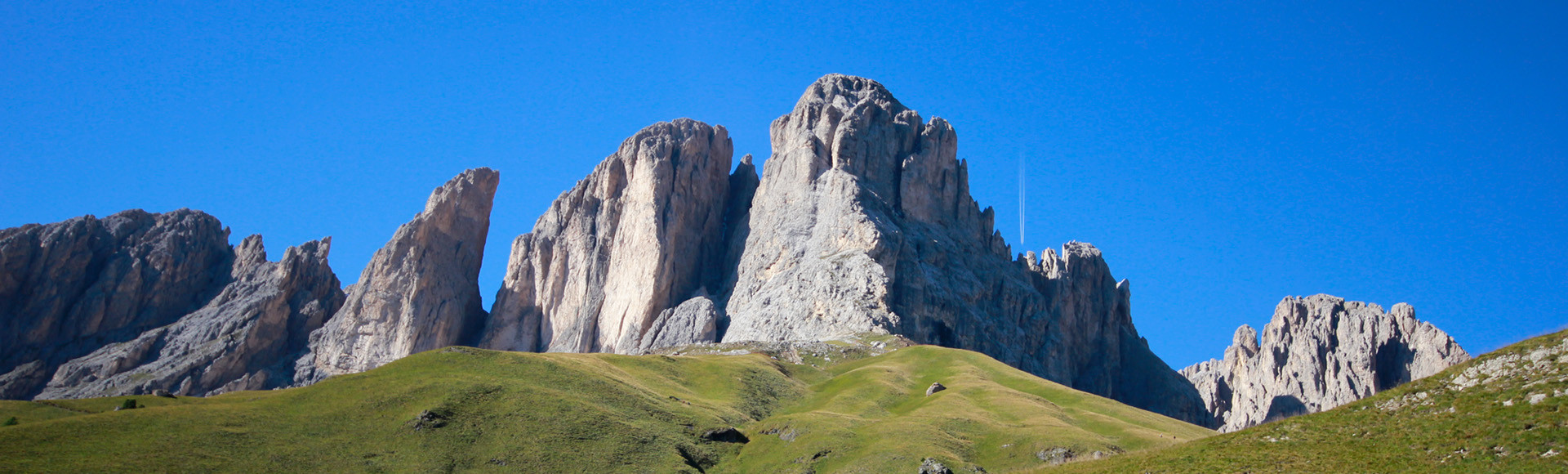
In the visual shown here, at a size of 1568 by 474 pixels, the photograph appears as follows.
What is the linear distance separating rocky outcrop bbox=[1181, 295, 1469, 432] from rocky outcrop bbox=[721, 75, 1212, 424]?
1568 cm

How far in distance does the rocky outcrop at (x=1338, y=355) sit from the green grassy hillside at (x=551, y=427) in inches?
3979

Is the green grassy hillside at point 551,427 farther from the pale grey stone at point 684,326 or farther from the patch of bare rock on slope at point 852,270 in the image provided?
the pale grey stone at point 684,326

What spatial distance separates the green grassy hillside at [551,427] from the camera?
204 ft

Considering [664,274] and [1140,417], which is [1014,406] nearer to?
[1140,417]

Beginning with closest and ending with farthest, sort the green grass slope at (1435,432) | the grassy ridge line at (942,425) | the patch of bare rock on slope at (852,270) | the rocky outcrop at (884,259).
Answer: the green grass slope at (1435,432) < the grassy ridge line at (942,425) < the rocky outcrop at (884,259) < the patch of bare rock on slope at (852,270)

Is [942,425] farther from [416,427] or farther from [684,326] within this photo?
[684,326]

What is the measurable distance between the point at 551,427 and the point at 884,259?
88.8 m

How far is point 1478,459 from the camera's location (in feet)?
123

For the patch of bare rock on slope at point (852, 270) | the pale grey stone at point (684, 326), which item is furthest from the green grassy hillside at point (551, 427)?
the pale grey stone at point (684, 326)

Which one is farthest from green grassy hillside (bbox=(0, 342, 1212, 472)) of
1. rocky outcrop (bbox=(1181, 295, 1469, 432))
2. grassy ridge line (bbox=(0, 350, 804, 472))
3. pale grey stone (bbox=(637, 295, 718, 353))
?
rocky outcrop (bbox=(1181, 295, 1469, 432))

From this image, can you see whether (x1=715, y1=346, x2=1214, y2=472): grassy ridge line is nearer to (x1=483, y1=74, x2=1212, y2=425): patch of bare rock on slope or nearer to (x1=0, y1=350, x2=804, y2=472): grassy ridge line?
(x1=0, y1=350, x2=804, y2=472): grassy ridge line

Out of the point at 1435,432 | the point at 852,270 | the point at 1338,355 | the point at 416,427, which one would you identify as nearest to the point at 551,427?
the point at 416,427

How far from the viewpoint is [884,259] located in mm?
156375

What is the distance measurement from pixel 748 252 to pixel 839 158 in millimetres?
23065
